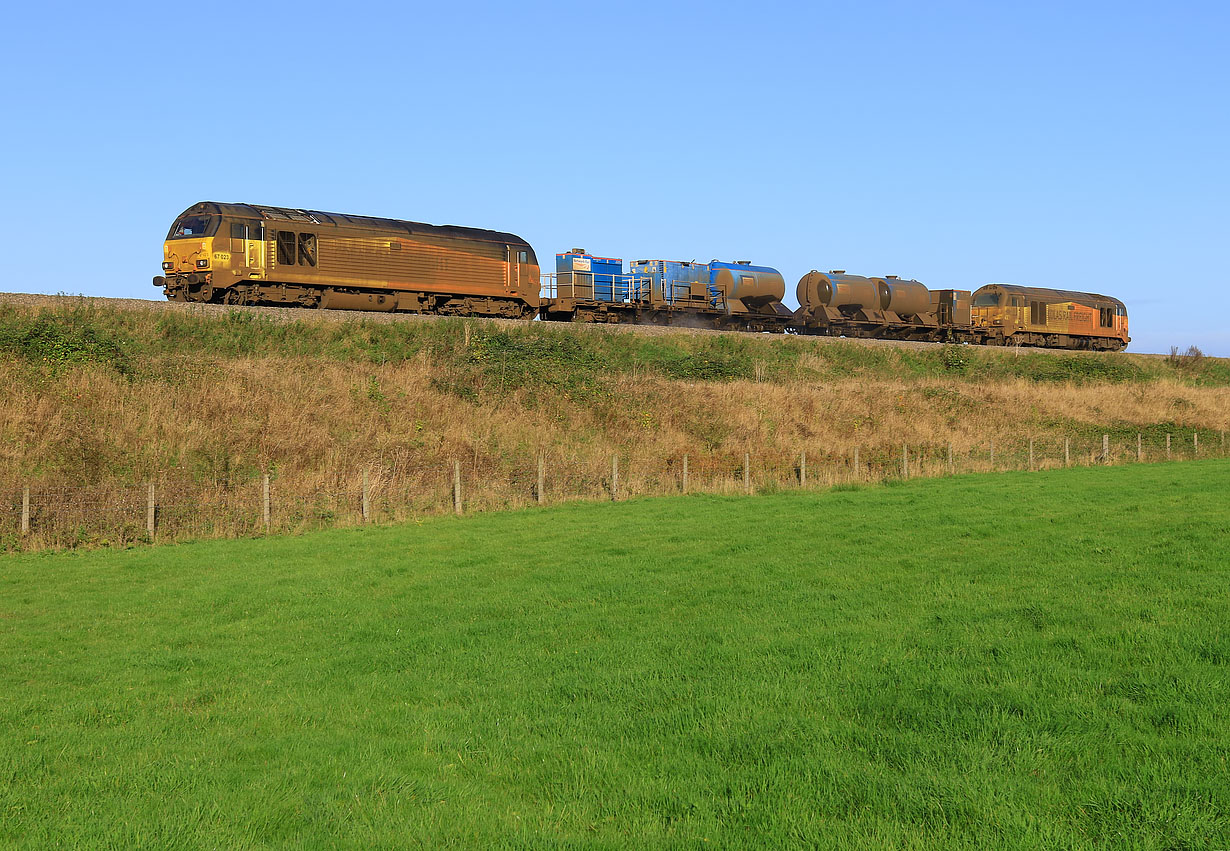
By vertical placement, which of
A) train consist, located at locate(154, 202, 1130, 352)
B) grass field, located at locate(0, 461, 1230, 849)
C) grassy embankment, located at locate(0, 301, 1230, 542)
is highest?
train consist, located at locate(154, 202, 1130, 352)

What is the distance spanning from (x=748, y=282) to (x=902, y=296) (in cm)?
1243

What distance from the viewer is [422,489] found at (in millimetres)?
26938

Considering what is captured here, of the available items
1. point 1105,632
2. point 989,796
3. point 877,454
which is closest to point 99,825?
point 989,796

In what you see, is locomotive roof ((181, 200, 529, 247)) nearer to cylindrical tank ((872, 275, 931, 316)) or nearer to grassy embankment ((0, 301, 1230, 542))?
grassy embankment ((0, 301, 1230, 542))

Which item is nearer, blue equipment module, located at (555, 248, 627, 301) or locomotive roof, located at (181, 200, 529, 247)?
locomotive roof, located at (181, 200, 529, 247)

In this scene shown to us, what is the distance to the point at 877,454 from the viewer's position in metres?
38.8

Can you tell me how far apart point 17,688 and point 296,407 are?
20.8m

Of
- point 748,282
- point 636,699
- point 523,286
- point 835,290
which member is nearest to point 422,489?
point 523,286

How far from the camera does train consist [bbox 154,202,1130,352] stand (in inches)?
1358

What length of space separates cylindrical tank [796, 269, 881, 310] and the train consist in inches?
3.1

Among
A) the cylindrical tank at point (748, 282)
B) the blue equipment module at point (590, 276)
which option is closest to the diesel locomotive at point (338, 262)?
the blue equipment module at point (590, 276)

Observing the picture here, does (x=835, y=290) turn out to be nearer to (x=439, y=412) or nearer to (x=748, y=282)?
(x=748, y=282)

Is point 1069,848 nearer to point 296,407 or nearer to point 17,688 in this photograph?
point 17,688

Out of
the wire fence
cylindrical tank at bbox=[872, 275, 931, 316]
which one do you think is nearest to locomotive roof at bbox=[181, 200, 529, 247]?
the wire fence
